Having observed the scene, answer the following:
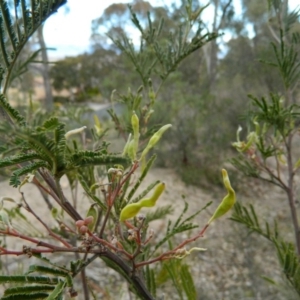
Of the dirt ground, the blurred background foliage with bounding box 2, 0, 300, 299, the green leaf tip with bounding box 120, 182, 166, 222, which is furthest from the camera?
the blurred background foliage with bounding box 2, 0, 300, 299

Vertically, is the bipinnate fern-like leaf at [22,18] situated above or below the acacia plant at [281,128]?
above

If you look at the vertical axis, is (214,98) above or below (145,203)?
above

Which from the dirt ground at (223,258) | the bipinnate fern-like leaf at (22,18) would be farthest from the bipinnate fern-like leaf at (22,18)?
the dirt ground at (223,258)

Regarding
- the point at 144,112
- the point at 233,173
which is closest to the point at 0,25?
the point at 144,112

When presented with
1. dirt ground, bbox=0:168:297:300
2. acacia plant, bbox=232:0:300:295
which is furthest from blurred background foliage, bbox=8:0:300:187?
acacia plant, bbox=232:0:300:295

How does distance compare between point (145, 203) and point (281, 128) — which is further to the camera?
point (281, 128)

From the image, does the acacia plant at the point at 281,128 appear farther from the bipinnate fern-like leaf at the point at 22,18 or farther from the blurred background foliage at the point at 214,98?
the blurred background foliage at the point at 214,98

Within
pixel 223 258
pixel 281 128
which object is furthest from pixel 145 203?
pixel 223 258

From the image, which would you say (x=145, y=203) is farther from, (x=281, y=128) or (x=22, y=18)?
(x=281, y=128)

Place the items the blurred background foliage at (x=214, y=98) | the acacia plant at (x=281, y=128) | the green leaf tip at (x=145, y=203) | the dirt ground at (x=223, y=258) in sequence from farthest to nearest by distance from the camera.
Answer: the blurred background foliage at (x=214, y=98) < the dirt ground at (x=223, y=258) < the acacia plant at (x=281, y=128) < the green leaf tip at (x=145, y=203)

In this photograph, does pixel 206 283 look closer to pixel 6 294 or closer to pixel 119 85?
pixel 6 294

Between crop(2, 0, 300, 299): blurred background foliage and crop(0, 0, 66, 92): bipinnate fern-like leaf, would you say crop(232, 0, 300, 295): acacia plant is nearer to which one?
crop(0, 0, 66, 92): bipinnate fern-like leaf

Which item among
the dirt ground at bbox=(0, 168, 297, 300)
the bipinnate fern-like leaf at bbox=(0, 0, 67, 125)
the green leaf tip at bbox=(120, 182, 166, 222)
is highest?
the bipinnate fern-like leaf at bbox=(0, 0, 67, 125)

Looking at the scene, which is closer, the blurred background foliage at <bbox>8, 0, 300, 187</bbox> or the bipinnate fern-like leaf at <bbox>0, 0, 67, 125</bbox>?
the bipinnate fern-like leaf at <bbox>0, 0, 67, 125</bbox>
